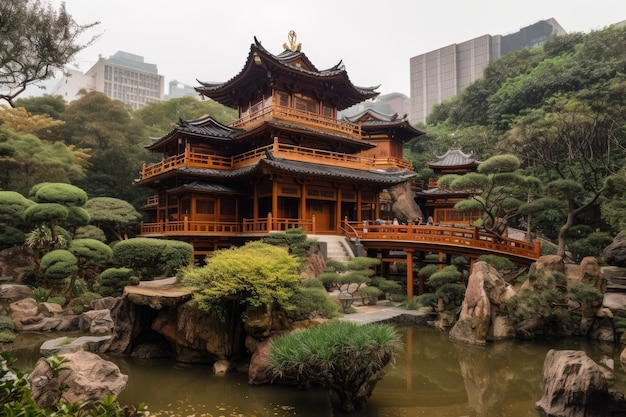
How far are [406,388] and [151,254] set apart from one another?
9.40m

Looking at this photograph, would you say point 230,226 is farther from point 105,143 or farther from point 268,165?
point 105,143

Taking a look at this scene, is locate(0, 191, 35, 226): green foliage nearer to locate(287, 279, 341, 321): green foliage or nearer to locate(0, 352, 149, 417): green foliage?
locate(287, 279, 341, 321): green foliage

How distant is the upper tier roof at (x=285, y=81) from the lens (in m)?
21.1

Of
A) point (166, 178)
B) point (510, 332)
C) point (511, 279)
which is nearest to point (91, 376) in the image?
point (510, 332)

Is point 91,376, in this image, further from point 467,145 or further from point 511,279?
point 467,145

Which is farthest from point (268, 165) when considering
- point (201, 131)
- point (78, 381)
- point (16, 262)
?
point (16, 262)

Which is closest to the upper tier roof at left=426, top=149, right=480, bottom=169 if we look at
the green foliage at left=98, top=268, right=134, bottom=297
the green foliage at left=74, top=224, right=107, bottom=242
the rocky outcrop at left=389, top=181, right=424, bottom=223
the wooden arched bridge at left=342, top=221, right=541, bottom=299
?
the rocky outcrop at left=389, top=181, right=424, bottom=223

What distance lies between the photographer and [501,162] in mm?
14844

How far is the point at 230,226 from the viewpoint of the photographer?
2114 cm

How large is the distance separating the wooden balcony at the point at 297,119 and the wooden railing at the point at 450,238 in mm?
6997

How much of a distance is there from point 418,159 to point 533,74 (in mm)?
15971

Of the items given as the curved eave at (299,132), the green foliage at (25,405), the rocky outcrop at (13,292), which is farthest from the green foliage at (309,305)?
the rocky outcrop at (13,292)

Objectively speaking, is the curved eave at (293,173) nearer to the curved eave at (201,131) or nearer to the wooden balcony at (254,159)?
the wooden balcony at (254,159)

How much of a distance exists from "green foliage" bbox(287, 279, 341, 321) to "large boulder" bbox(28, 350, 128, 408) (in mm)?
4058
